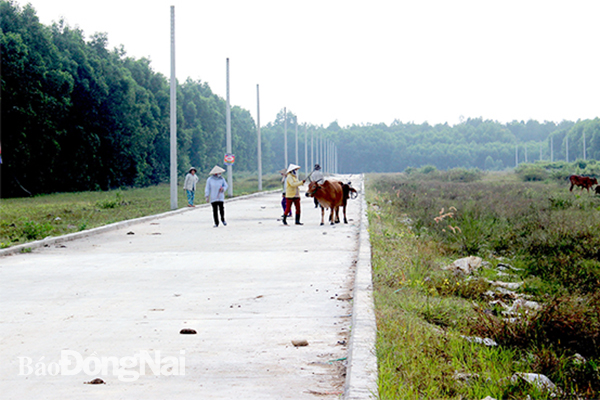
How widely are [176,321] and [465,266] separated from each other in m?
5.88

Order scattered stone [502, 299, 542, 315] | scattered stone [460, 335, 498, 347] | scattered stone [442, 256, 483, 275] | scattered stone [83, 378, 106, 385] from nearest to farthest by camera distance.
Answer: scattered stone [83, 378, 106, 385]
scattered stone [460, 335, 498, 347]
scattered stone [502, 299, 542, 315]
scattered stone [442, 256, 483, 275]

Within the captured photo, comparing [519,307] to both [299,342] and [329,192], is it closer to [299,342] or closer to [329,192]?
[299,342]

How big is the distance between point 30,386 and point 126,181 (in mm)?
58026

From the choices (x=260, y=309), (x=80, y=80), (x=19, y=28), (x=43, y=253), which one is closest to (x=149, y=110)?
(x=80, y=80)

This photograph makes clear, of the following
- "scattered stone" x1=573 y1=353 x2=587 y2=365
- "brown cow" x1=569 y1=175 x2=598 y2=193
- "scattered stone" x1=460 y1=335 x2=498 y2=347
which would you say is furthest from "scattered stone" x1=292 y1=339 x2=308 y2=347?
"brown cow" x1=569 y1=175 x2=598 y2=193

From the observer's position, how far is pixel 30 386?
5.29 meters

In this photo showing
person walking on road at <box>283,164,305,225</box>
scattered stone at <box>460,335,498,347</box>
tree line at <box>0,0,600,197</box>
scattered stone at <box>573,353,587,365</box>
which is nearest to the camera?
scattered stone at <box>573,353,587,365</box>

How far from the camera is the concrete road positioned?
5387mm

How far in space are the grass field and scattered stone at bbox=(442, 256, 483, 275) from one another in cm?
15

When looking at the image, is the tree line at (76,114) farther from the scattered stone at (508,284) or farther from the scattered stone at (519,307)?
the scattered stone at (519,307)

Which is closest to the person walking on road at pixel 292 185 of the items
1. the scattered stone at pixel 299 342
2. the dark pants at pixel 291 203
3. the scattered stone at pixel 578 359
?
the dark pants at pixel 291 203

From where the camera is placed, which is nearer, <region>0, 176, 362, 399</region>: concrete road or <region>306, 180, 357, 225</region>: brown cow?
<region>0, 176, 362, 399</region>: concrete road

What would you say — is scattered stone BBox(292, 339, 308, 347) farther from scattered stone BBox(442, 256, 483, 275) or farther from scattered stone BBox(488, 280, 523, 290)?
scattered stone BBox(442, 256, 483, 275)

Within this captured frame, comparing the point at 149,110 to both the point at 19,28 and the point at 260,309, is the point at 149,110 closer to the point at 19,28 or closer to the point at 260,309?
the point at 19,28
